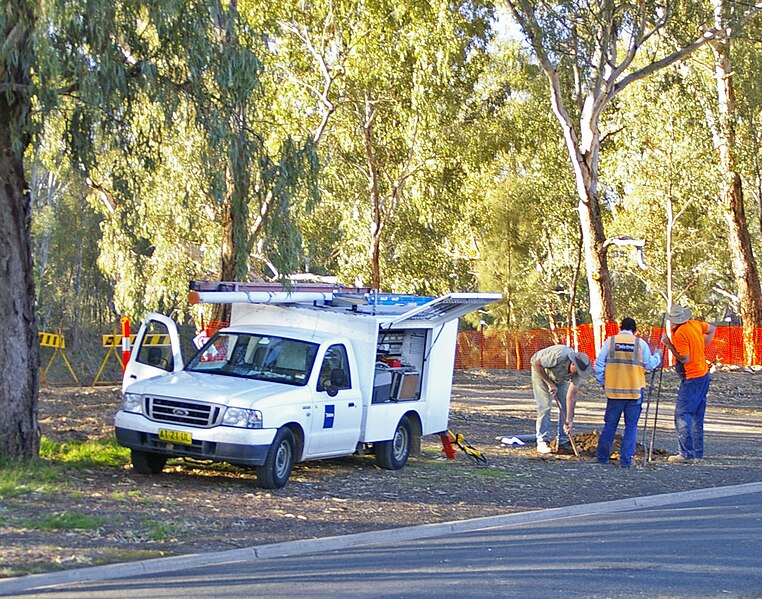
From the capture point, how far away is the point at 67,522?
31.2 feet

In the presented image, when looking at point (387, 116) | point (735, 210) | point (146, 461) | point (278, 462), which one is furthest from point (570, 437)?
point (735, 210)

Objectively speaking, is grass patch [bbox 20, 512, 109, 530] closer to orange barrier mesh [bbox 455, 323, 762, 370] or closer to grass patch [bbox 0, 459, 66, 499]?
grass patch [bbox 0, 459, 66, 499]

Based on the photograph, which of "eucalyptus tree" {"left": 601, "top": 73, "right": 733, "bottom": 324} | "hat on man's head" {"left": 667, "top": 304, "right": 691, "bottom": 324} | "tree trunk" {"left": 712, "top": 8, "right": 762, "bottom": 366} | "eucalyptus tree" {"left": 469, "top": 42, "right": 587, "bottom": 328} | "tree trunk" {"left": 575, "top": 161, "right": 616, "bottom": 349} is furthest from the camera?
"eucalyptus tree" {"left": 601, "top": 73, "right": 733, "bottom": 324}

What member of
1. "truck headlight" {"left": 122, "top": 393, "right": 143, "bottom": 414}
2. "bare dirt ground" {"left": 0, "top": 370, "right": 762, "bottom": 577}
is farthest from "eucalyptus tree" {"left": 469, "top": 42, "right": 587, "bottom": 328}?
"truck headlight" {"left": 122, "top": 393, "right": 143, "bottom": 414}

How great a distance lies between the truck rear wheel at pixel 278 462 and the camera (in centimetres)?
1181

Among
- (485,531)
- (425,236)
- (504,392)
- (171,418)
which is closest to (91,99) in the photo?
(171,418)

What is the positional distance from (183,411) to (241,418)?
689 mm

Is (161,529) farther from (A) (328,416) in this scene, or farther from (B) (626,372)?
(B) (626,372)

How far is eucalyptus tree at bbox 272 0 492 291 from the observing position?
31.6 meters

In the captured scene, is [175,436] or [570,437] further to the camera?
[570,437]

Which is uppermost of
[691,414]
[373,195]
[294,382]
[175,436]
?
[373,195]

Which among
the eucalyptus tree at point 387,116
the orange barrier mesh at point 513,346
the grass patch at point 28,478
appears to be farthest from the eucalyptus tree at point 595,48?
the grass patch at point 28,478

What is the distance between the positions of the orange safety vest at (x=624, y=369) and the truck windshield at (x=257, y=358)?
434 cm

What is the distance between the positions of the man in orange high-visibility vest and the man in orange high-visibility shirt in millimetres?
617
